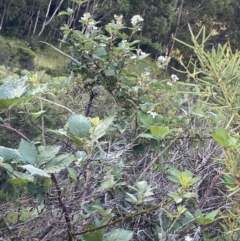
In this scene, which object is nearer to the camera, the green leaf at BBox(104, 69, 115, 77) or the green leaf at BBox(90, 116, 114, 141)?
the green leaf at BBox(90, 116, 114, 141)

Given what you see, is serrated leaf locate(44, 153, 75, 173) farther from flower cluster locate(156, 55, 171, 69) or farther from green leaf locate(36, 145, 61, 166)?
flower cluster locate(156, 55, 171, 69)

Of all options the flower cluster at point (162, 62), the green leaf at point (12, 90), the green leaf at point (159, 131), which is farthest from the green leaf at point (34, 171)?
the flower cluster at point (162, 62)

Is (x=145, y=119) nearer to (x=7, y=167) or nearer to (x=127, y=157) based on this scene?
(x=127, y=157)

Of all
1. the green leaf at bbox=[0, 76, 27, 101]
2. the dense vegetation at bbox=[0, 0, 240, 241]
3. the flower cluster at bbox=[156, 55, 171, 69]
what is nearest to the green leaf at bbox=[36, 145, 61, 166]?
the dense vegetation at bbox=[0, 0, 240, 241]

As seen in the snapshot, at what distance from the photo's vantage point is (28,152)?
942mm

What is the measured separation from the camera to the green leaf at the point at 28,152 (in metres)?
0.94

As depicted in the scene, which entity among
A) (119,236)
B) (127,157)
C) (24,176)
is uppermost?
(24,176)

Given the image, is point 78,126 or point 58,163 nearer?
point 58,163

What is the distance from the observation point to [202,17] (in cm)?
1922

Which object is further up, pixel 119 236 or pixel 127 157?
pixel 119 236

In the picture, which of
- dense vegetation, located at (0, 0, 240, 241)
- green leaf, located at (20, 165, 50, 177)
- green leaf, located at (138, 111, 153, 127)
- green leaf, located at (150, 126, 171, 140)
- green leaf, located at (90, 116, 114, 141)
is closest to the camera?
green leaf, located at (20, 165, 50, 177)

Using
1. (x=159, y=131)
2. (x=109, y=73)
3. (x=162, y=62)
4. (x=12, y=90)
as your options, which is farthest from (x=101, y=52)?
(x=12, y=90)

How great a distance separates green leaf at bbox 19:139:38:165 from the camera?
3.07 ft

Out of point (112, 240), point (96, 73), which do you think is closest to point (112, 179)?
point (112, 240)
